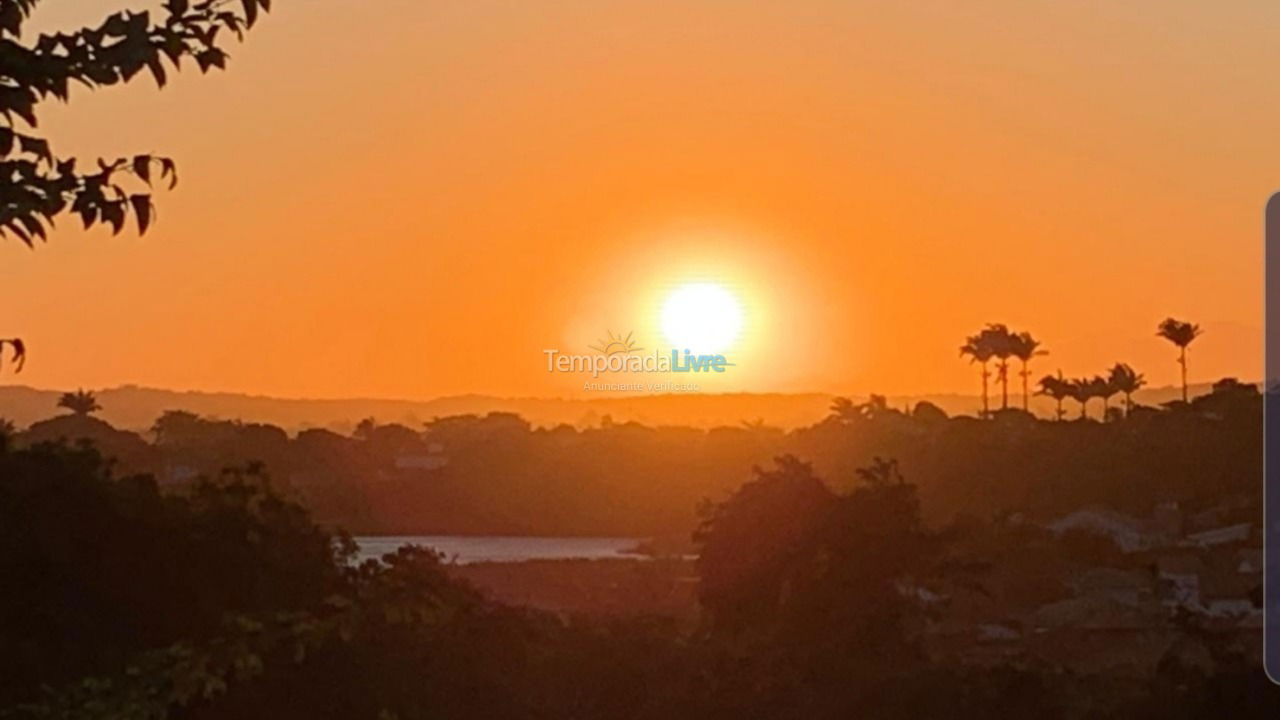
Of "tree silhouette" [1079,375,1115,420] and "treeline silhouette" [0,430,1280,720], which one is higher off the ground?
"tree silhouette" [1079,375,1115,420]

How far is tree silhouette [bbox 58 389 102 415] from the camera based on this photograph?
96.5 feet

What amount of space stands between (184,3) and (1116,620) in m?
22.9

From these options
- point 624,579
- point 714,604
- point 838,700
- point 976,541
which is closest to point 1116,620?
point 714,604

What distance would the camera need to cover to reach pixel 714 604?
26.1 meters

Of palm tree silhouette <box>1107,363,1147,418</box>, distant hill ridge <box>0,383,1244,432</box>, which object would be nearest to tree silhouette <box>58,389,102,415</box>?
distant hill ridge <box>0,383,1244,432</box>

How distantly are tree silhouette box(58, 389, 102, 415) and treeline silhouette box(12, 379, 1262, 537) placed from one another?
862cm

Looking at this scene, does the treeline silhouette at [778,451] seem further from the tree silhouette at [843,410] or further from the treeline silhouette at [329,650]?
the treeline silhouette at [329,650]

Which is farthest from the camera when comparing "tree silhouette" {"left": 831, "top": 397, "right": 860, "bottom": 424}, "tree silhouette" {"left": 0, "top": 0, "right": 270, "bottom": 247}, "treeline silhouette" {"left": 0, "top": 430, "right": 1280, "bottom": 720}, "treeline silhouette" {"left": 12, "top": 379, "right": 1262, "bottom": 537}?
"tree silhouette" {"left": 831, "top": 397, "right": 860, "bottom": 424}

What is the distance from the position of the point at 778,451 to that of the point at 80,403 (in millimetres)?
18709

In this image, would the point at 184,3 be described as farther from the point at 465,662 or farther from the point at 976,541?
the point at 976,541

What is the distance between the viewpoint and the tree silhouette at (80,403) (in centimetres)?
2940

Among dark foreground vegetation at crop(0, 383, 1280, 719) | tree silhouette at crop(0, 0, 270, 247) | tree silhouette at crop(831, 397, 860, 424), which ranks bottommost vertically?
dark foreground vegetation at crop(0, 383, 1280, 719)

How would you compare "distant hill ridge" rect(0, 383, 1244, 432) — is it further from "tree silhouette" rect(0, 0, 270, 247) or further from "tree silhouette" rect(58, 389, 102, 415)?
"tree silhouette" rect(0, 0, 270, 247)

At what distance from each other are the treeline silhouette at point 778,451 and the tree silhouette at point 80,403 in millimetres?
8622
